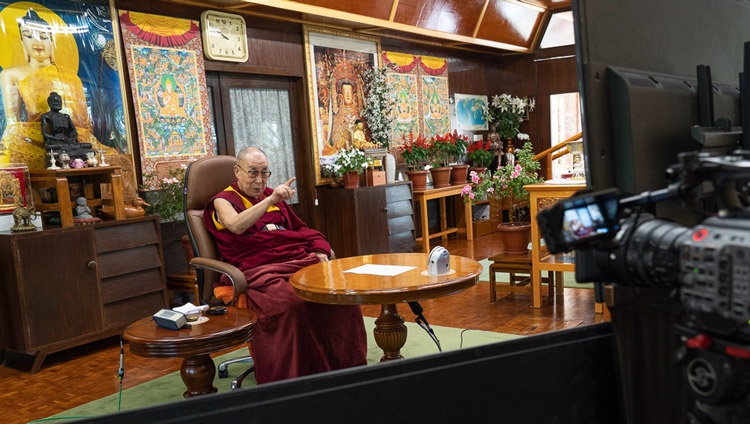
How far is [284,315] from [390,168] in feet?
12.2

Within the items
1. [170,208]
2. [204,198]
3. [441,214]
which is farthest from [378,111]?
[204,198]

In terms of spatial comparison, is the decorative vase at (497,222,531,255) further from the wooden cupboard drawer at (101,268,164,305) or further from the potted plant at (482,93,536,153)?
the potted plant at (482,93,536,153)

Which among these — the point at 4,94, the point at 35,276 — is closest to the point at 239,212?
the point at 35,276

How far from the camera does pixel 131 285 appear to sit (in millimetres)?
4012

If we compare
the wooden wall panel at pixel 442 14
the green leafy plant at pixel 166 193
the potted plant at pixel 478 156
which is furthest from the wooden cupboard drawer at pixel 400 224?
the green leafy plant at pixel 166 193

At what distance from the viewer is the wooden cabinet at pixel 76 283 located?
3508mm

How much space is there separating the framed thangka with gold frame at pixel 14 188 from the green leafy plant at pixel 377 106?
3.50 metres

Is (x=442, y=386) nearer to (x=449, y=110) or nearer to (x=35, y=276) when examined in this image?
(x=35, y=276)

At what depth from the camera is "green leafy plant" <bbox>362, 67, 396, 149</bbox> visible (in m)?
6.46

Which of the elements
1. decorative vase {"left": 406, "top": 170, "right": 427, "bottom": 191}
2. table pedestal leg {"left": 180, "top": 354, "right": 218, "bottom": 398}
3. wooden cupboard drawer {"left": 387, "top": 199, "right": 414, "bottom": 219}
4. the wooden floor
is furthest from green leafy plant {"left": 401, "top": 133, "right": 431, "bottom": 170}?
table pedestal leg {"left": 180, "top": 354, "right": 218, "bottom": 398}

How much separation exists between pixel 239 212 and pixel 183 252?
1865 mm

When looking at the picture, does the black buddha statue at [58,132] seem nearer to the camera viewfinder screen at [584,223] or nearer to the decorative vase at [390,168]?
the decorative vase at [390,168]

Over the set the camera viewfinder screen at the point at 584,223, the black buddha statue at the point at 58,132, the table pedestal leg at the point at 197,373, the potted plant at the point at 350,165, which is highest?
the black buddha statue at the point at 58,132

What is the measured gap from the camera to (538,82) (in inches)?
339
